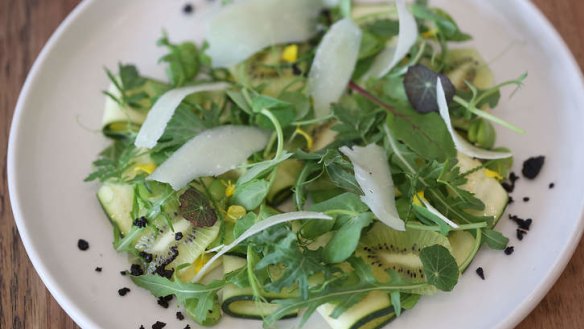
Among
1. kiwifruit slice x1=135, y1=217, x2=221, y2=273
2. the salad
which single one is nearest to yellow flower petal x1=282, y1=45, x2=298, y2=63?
the salad

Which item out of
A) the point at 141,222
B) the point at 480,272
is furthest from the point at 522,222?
the point at 141,222

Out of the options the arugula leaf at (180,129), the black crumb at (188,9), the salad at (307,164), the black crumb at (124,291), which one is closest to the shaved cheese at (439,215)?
the salad at (307,164)

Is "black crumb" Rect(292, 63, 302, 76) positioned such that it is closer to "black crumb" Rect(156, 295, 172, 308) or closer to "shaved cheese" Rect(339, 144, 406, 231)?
"shaved cheese" Rect(339, 144, 406, 231)

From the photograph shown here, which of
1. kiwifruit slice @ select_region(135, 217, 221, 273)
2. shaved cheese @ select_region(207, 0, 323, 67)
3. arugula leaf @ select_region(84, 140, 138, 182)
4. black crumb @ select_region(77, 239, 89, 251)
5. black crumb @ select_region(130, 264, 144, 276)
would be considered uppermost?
shaved cheese @ select_region(207, 0, 323, 67)

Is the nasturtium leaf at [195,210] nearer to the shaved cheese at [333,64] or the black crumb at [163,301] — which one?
the black crumb at [163,301]

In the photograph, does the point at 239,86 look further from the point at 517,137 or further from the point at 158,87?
the point at 517,137

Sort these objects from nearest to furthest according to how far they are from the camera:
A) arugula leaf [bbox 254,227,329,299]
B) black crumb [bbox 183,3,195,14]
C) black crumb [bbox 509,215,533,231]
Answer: arugula leaf [bbox 254,227,329,299] < black crumb [bbox 509,215,533,231] < black crumb [bbox 183,3,195,14]
